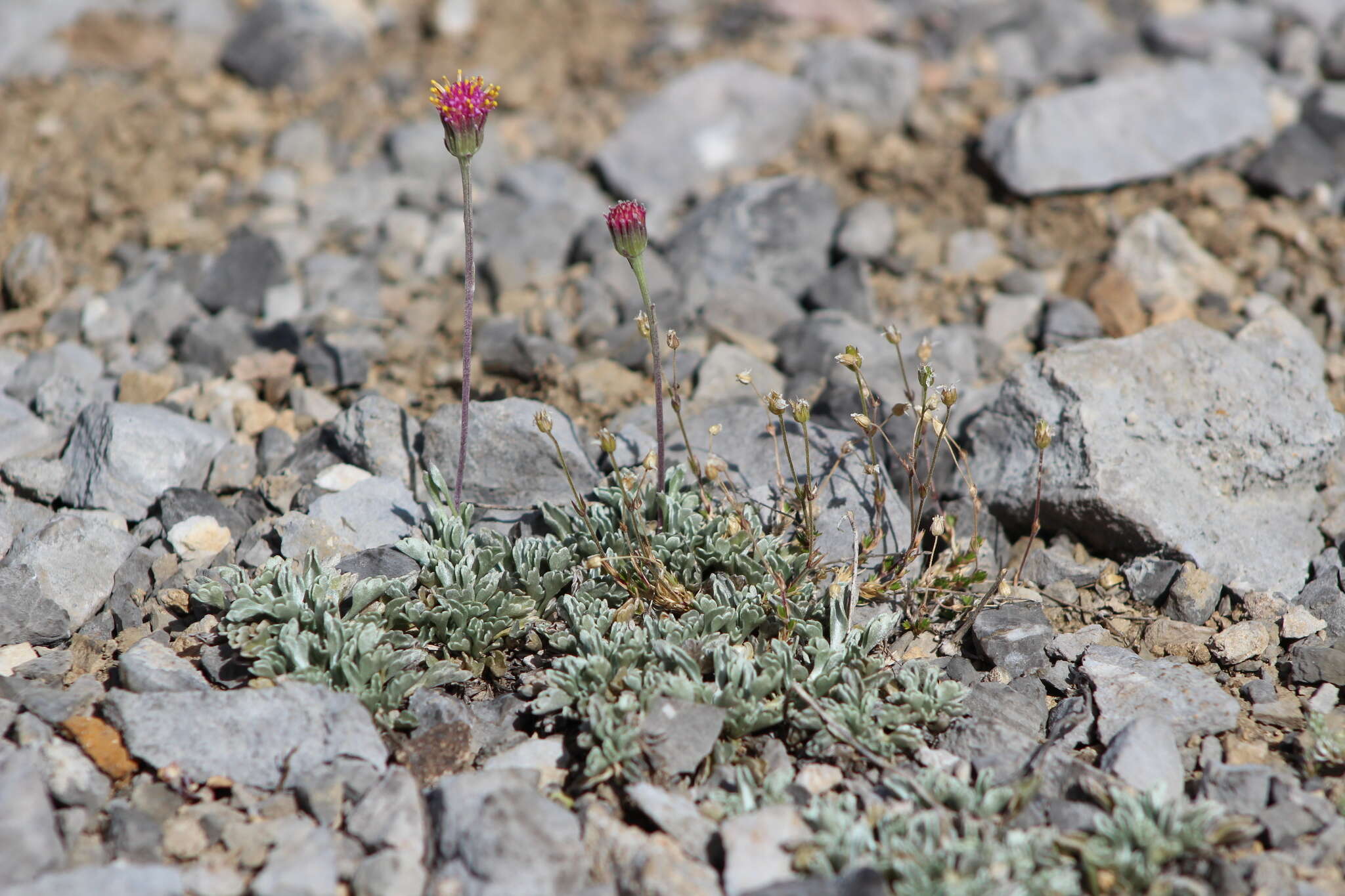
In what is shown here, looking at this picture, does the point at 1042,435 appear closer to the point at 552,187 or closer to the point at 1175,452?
the point at 1175,452

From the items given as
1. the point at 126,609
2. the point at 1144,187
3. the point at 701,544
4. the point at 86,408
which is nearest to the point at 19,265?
the point at 86,408

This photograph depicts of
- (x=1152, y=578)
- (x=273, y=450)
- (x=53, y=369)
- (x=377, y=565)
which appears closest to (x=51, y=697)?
(x=377, y=565)

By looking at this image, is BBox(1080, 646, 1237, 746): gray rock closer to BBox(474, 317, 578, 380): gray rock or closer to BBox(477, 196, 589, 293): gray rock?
BBox(474, 317, 578, 380): gray rock

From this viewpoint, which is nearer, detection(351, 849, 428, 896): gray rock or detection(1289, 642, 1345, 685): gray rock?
detection(351, 849, 428, 896): gray rock

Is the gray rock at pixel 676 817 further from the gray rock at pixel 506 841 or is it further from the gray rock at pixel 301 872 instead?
the gray rock at pixel 301 872

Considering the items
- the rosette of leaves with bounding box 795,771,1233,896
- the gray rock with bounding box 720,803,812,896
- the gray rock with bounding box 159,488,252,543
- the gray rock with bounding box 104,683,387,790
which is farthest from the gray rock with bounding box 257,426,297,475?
the rosette of leaves with bounding box 795,771,1233,896

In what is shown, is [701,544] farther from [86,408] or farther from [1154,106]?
[1154,106]

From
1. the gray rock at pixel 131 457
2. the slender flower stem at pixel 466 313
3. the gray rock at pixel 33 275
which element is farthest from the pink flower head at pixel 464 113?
the gray rock at pixel 33 275
